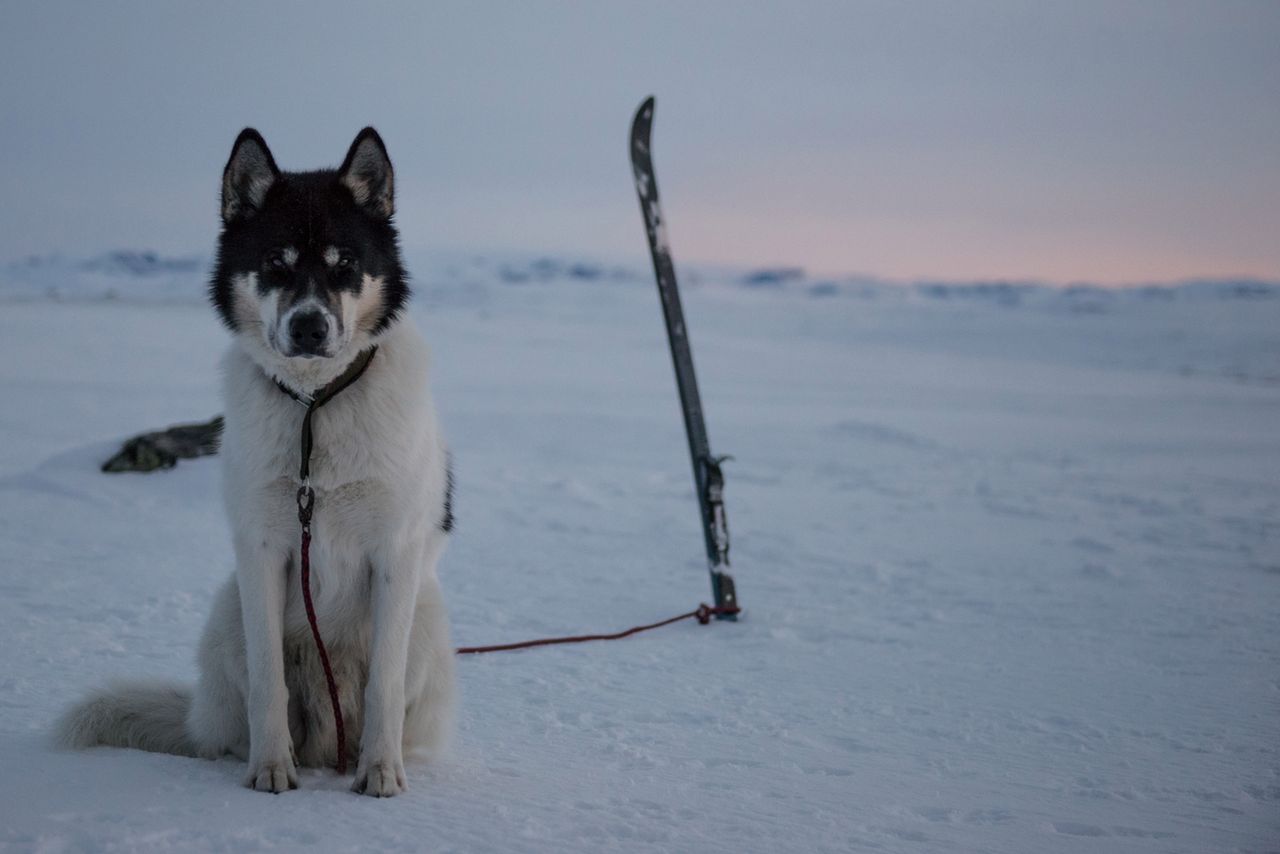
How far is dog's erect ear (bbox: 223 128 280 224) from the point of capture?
2881mm

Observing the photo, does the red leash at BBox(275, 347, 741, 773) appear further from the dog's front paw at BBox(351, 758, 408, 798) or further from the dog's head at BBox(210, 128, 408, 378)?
the dog's front paw at BBox(351, 758, 408, 798)

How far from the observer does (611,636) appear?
16.4ft

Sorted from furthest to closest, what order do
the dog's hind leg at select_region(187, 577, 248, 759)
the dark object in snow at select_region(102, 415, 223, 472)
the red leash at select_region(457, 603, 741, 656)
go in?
the dark object in snow at select_region(102, 415, 223, 472)
the red leash at select_region(457, 603, 741, 656)
the dog's hind leg at select_region(187, 577, 248, 759)

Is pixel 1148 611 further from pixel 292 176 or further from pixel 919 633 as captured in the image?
pixel 292 176

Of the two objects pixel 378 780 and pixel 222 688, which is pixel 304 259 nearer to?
pixel 222 688

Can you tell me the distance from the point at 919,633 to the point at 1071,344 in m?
28.4

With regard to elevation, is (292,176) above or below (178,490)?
above

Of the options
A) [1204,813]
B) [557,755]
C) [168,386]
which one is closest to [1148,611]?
[1204,813]

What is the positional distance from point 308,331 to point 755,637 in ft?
10.5

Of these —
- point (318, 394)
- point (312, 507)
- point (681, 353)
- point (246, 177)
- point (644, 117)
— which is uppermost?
point (644, 117)

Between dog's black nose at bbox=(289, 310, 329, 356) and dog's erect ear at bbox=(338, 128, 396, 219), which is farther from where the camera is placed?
dog's erect ear at bbox=(338, 128, 396, 219)

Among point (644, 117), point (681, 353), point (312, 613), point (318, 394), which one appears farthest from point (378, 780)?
point (644, 117)

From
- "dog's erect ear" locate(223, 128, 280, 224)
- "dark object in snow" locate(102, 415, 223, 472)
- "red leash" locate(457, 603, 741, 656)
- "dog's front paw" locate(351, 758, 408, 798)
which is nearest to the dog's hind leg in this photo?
"dog's front paw" locate(351, 758, 408, 798)

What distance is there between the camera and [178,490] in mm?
7387
